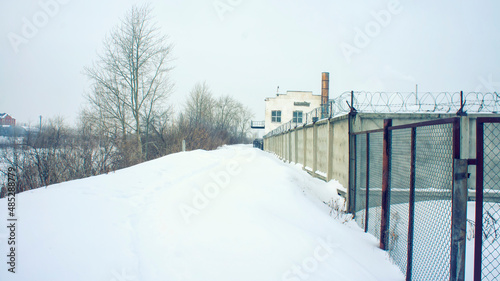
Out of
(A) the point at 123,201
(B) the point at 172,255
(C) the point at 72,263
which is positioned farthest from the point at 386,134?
(A) the point at 123,201

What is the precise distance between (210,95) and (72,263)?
135ft

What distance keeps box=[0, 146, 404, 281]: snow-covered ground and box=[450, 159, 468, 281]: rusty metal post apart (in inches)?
36.6

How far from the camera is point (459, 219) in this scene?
228 cm

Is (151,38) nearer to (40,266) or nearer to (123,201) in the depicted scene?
(123,201)

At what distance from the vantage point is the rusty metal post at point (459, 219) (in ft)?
7.38

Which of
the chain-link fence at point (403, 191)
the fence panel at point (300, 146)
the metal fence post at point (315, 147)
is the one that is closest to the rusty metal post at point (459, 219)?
the chain-link fence at point (403, 191)

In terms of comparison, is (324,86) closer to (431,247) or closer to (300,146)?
(300,146)

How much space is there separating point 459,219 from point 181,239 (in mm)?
2955

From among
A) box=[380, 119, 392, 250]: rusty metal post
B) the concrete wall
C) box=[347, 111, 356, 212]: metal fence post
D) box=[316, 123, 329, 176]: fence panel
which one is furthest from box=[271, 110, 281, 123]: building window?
box=[380, 119, 392, 250]: rusty metal post

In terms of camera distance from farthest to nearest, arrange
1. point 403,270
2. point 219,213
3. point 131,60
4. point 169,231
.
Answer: point 131,60 < point 219,213 < point 169,231 < point 403,270

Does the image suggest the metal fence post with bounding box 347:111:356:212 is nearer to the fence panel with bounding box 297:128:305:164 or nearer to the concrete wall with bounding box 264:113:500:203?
the concrete wall with bounding box 264:113:500:203

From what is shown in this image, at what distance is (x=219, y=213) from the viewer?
4.41 m

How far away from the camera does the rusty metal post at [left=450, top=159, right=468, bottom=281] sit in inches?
88.6

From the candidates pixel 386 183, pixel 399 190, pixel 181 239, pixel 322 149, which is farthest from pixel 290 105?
pixel 181 239
